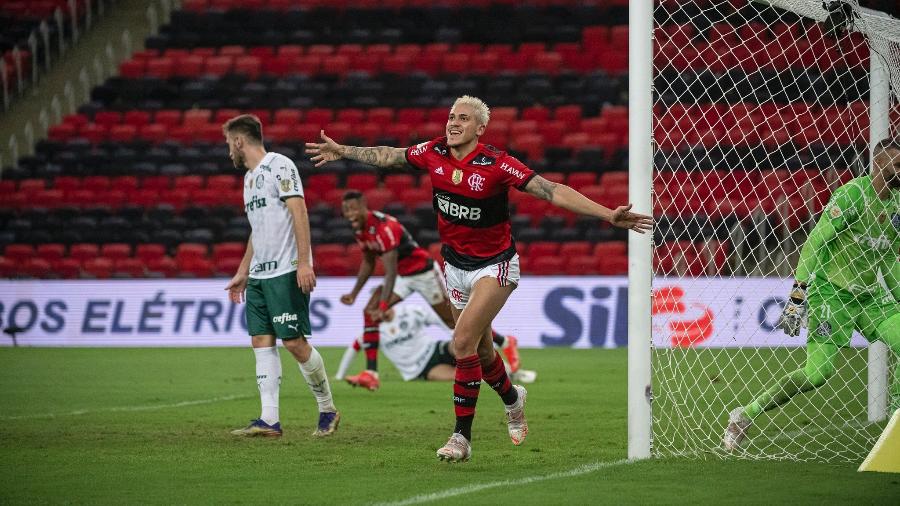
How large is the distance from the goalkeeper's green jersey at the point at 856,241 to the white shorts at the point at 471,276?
1830mm

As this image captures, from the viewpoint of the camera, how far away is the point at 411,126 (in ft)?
83.1

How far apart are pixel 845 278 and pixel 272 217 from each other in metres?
3.89

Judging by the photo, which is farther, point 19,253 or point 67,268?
point 19,253

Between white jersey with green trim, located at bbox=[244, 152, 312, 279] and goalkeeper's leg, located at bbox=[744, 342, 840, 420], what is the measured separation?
3305mm

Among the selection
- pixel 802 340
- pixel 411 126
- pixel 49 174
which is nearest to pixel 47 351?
pixel 49 174

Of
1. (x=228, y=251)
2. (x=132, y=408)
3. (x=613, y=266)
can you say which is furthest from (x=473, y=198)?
(x=228, y=251)

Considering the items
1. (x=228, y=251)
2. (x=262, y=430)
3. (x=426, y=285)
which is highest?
(x=262, y=430)

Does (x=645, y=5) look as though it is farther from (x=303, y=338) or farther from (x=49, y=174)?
(x=49, y=174)

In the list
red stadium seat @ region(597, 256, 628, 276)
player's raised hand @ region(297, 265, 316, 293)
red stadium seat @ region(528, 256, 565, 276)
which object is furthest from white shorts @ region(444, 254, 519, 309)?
red stadium seat @ region(528, 256, 565, 276)

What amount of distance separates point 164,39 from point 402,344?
679 inches

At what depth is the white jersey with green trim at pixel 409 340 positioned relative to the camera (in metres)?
14.1

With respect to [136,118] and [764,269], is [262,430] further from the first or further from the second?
[136,118]

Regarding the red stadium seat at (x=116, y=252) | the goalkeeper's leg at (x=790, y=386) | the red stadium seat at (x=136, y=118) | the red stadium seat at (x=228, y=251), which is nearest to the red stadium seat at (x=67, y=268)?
the red stadium seat at (x=116, y=252)

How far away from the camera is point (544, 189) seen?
291 inches
